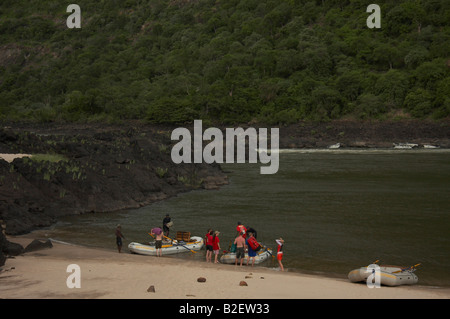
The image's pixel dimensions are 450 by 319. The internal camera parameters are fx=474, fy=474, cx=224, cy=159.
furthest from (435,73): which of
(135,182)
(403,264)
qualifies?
(403,264)

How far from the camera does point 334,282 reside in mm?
15023

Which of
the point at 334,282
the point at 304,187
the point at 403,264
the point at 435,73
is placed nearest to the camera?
the point at 334,282

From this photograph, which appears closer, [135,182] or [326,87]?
[135,182]

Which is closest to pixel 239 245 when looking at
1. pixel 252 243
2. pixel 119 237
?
pixel 252 243

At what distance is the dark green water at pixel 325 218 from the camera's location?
19.8m

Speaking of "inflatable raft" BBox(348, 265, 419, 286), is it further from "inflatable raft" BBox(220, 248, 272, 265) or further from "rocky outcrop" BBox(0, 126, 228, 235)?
"rocky outcrop" BBox(0, 126, 228, 235)

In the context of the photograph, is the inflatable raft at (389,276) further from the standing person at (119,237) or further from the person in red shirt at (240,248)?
the standing person at (119,237)

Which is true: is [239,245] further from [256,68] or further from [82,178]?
[256,68]

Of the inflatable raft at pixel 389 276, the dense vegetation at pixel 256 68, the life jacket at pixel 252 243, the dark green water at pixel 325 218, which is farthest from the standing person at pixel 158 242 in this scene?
the dense vegetation at pixel 256 68

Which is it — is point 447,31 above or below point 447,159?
above

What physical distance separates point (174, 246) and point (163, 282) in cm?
639

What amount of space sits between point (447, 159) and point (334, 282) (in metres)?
43.9

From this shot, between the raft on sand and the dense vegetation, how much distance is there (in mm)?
65809
